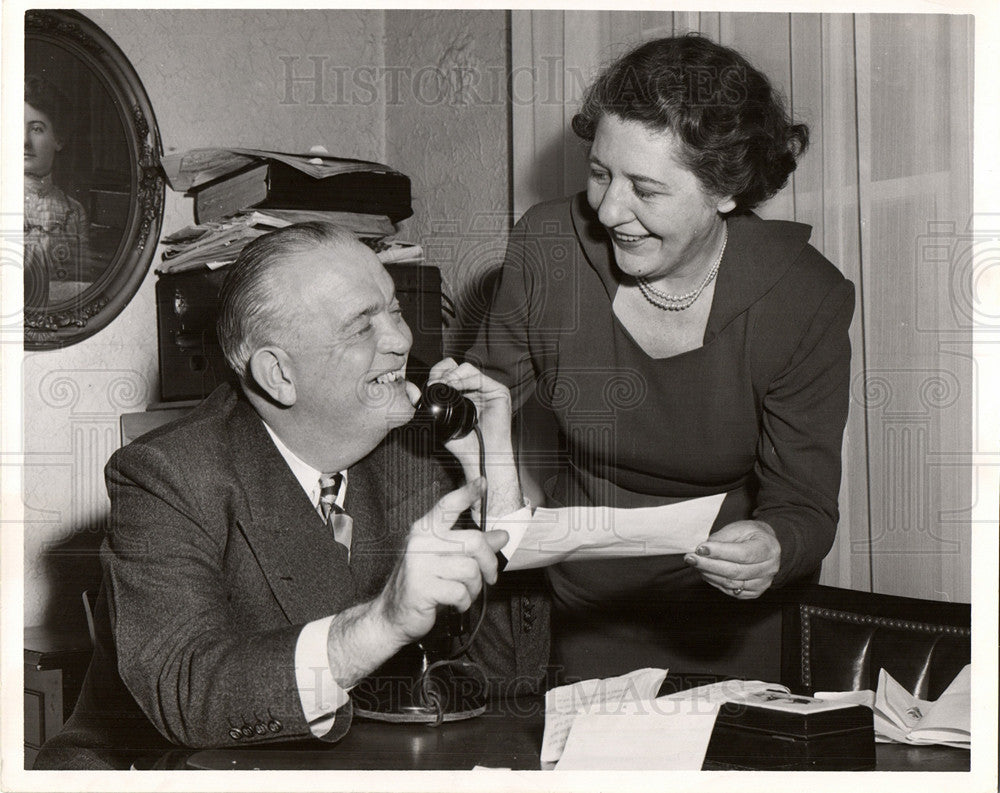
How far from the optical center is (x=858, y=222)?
1.76 meters

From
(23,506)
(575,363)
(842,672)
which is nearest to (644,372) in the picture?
(575,363)

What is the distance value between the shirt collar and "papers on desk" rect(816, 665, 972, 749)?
0.84 m

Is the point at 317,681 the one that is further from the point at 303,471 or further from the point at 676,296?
the point at 676,296

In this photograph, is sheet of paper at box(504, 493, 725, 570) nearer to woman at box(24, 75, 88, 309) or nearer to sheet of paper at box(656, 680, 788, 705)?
sheet of paper at box(656, 680, 788, 705)

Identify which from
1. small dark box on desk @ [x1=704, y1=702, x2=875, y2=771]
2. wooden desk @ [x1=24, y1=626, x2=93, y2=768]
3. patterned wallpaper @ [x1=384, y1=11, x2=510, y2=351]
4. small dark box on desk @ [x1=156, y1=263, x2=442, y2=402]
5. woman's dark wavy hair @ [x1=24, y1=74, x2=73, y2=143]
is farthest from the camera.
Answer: patterned wallpaper @ [x1=384, y1=11, x2=510, y2=351]

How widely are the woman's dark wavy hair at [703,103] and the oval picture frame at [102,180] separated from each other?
1.26 meters

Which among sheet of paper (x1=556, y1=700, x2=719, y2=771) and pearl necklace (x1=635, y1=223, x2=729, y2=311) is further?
pearl necklace (x1=635, y1=223, x2=729, y2=311)

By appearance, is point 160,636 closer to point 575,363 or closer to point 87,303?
point 575,363

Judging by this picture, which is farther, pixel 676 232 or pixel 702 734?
pixel 676 232

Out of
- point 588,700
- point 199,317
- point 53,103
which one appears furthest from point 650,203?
point 53,103

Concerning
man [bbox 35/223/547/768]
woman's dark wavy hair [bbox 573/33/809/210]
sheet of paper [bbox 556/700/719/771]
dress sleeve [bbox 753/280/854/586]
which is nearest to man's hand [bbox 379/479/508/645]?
man [bbox 35/223/547/768]

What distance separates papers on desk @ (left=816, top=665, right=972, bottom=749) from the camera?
4.23ft

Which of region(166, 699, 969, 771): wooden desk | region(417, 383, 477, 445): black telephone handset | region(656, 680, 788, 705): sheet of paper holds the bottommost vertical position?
region(166, 699, 969, 771): wooden desk

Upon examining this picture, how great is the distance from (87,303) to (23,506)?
0.86 metres
